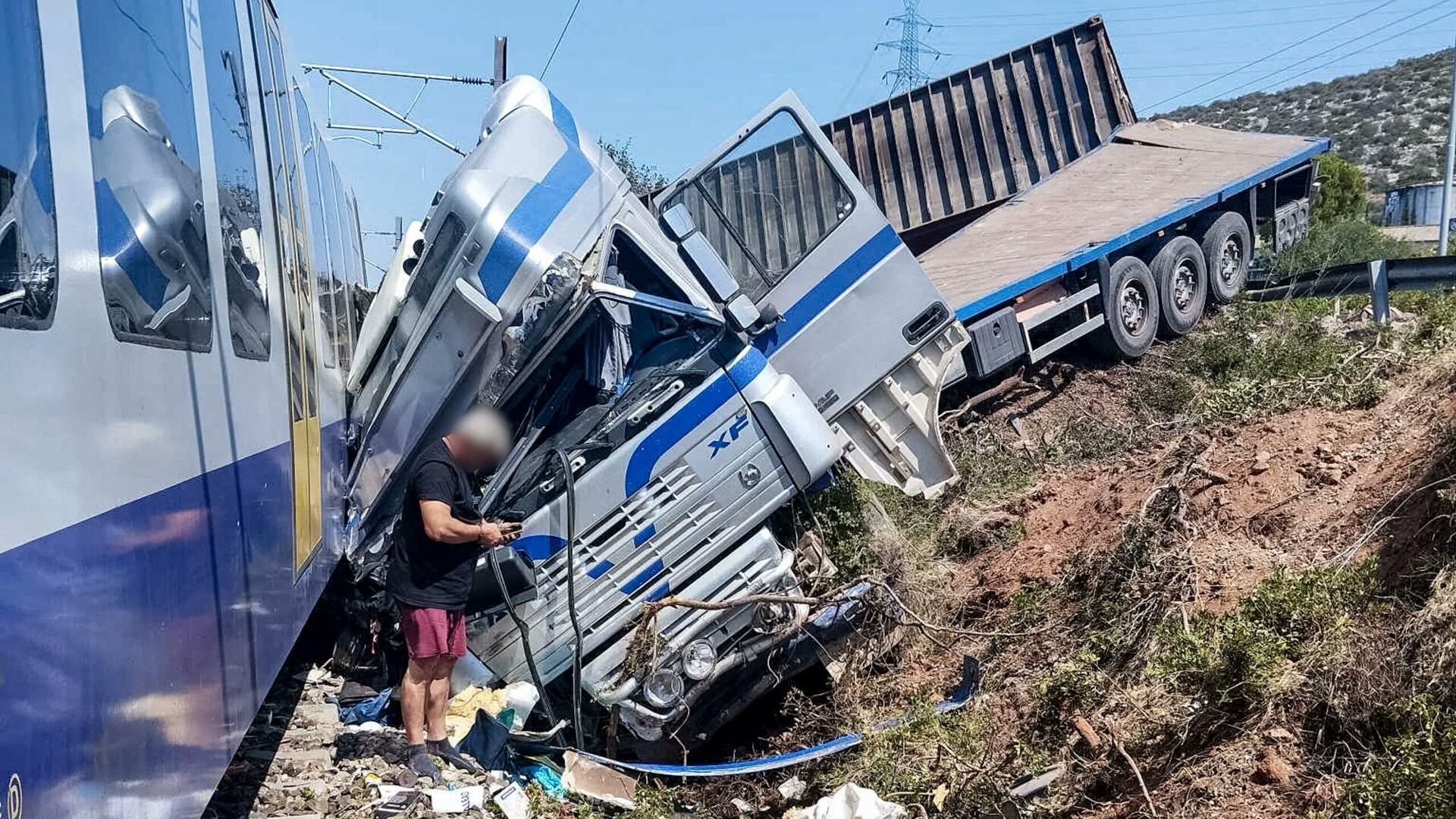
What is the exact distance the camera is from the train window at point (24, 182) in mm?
1729

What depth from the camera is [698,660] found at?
209 inches

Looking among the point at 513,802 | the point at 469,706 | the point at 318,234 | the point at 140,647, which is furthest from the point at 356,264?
the point at 140,647

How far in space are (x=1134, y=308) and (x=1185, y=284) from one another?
851mm

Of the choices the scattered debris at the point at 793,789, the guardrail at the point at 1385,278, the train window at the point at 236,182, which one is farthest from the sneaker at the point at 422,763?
the guardrail at the point at 1385,278

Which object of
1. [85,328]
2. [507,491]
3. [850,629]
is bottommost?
[850,629]

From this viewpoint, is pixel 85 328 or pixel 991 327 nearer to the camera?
pixel 85 328

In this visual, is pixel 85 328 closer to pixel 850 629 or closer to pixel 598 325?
pixel 598 325

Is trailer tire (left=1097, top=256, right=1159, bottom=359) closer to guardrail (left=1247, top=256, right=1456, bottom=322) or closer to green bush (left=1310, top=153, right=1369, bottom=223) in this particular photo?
guardrail (left=1247, top=256, right=1456, bottom=322)

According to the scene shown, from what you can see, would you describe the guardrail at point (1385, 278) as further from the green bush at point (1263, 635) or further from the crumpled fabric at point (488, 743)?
the crumpled fabric at point (488, 743)

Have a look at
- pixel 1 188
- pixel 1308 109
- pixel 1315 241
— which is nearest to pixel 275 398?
pixel 1 188

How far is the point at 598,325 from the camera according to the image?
210 inches

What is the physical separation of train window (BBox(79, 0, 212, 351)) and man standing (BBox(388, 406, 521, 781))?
1947mm

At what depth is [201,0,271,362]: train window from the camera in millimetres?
3381

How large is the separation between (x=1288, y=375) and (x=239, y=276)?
5915mm
